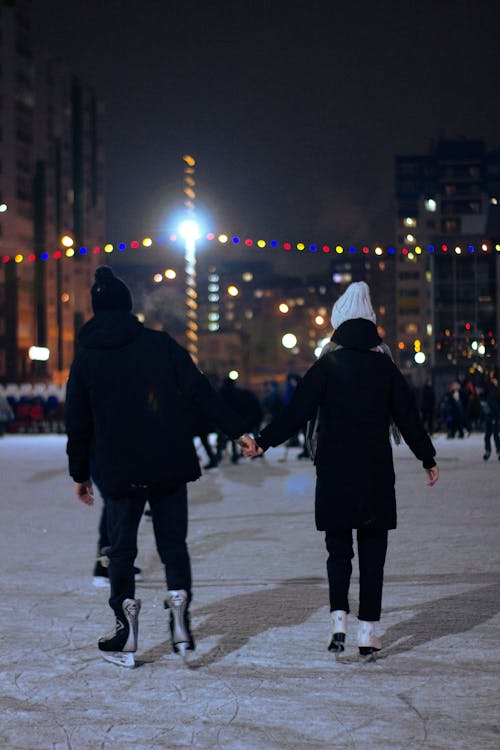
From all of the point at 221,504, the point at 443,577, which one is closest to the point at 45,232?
the point at 221,504

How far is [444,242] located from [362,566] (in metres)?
101

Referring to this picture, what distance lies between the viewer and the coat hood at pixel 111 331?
5.47 meters

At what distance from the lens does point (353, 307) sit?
5.73m

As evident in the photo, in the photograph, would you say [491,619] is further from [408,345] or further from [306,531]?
[408,345]

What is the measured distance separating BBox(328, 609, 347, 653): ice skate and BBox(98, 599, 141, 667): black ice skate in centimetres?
91

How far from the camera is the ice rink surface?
423 centimetres

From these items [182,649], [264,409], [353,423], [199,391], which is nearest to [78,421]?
[199,391]

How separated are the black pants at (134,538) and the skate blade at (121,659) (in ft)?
0.67

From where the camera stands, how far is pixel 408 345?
502 feet

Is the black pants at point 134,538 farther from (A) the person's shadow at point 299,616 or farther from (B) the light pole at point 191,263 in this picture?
(B) the light pole at point 191,263

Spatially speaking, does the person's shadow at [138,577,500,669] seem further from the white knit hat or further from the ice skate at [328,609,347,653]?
the white knit hat

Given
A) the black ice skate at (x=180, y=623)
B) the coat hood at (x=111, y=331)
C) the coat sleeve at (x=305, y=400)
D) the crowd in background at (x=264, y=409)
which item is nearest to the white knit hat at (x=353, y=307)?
the coat sleeve at (x=305, y=400)

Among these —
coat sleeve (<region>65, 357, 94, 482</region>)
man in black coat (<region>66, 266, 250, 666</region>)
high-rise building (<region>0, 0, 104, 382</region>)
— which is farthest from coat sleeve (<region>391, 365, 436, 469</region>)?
high-rise building (<region>0, 0, 104, 382</region>)

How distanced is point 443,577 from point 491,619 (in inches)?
60.8
